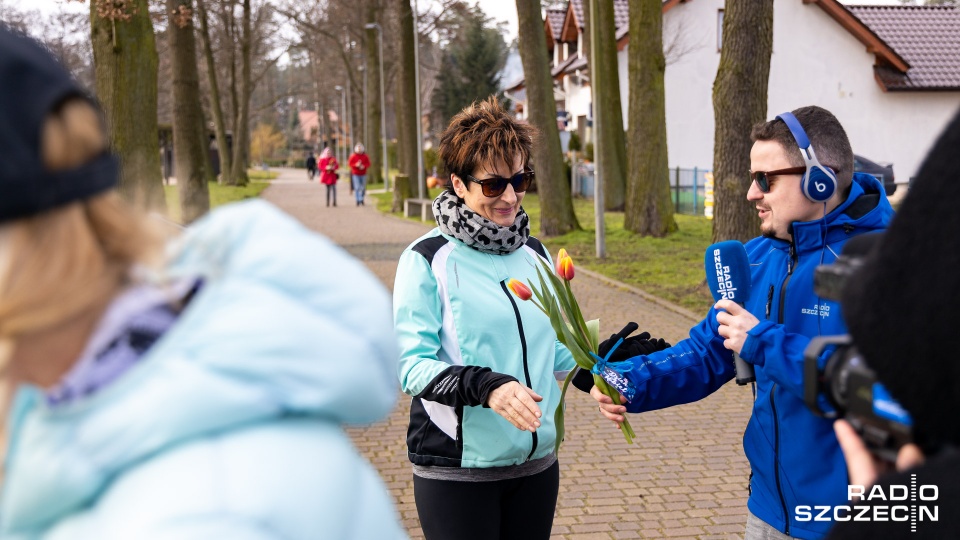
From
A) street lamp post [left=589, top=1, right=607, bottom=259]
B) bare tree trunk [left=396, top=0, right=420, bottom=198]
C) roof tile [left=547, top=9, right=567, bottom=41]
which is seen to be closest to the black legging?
street lamp post [left=589, top=1, right=607, bottom=259]

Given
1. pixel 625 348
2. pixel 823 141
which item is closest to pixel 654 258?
pixel 625 348

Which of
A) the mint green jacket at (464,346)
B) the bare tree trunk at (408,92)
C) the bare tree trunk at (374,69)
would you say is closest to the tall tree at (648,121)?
the bare tree trunk at (408,92)

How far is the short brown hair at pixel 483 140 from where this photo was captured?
3598 mm

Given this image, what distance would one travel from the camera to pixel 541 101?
61.9 feet

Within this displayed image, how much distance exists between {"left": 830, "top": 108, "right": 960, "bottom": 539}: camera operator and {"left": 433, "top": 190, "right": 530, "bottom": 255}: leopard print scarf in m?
2.17

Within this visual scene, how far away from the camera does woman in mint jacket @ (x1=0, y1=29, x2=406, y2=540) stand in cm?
108

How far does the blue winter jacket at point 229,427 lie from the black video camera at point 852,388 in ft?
2.24

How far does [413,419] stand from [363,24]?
4064 centimetres

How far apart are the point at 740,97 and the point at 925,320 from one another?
452 inches

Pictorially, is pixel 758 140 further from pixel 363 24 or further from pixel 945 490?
pixel 363 24

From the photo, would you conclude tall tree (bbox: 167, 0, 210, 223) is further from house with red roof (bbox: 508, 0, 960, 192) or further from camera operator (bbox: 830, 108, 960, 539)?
camera operator (bbox: 830, 108, 960, 539)

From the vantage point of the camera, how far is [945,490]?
1283 mm

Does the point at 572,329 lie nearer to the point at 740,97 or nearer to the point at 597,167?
the point at 740,97

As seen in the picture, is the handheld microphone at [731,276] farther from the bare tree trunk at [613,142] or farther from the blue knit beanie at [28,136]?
the bare tree trunk at [613,142]
